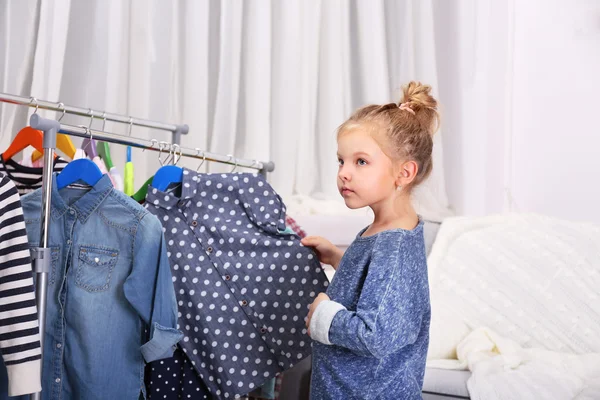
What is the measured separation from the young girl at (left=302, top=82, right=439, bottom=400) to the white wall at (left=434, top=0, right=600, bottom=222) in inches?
59.2

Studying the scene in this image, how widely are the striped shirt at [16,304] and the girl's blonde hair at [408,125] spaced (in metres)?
0.70

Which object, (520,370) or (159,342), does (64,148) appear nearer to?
(159,342)

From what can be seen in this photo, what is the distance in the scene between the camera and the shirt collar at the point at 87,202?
1.50 metres

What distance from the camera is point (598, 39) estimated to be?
9.05 ft

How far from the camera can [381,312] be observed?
129cm

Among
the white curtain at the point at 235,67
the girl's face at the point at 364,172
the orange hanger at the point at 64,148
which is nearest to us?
the girl's face at the point at 364,172

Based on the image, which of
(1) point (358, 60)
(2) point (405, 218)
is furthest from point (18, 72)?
(2) point (405, 218)

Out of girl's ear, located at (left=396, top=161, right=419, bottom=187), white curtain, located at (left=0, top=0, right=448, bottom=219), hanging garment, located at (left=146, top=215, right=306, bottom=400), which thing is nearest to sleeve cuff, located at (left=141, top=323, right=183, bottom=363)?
hanging garment, located at (left=146, top=215, right=306, bottom=400)

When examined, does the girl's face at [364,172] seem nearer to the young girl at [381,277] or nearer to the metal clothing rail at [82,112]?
the young girl at [381,277]

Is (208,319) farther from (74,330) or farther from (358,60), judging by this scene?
(358,60)

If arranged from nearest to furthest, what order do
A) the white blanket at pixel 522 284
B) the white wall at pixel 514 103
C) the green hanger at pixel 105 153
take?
the green hanger at pixel 105 153 < the white blanket at pixel 522 284 < the white wall at pixel 514 103

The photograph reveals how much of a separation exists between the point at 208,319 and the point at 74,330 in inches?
12.0

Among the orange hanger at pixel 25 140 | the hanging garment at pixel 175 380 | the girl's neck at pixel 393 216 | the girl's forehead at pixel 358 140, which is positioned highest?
the orange hanger at pixel 25 140

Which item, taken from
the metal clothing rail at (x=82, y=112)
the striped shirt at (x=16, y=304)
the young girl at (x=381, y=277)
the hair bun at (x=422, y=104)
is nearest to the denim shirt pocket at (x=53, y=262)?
the striped shirt at (x=16, y=304)
